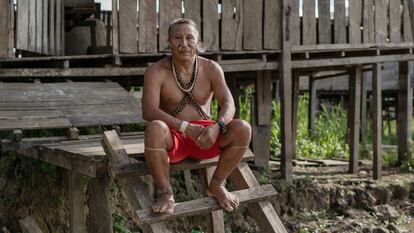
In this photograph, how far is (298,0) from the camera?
8070 millimetres

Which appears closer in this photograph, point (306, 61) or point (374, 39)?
point (306, 61)

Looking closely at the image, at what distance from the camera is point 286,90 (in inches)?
316

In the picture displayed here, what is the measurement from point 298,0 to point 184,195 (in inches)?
A: 131

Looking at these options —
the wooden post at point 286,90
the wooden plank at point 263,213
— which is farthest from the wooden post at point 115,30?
the wooden plank at point 263,213

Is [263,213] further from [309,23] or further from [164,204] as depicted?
[309,23]

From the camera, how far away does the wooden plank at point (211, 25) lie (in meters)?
7.18

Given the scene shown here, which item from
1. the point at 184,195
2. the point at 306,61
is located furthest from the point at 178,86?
the point at 306,61

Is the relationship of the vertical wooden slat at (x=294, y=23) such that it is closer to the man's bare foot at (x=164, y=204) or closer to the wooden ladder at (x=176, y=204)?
the wooden ladder at (x=176, y=204)

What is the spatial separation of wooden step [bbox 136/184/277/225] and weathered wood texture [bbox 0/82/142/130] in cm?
204

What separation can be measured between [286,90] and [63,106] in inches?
144

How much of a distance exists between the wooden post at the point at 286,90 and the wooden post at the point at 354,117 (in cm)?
179

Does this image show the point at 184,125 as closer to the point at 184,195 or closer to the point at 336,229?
the point at 184,195

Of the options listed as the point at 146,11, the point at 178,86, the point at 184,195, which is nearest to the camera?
the point at 178,86

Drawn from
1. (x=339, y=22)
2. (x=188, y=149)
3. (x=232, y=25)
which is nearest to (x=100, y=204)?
(x=188, y=149)
